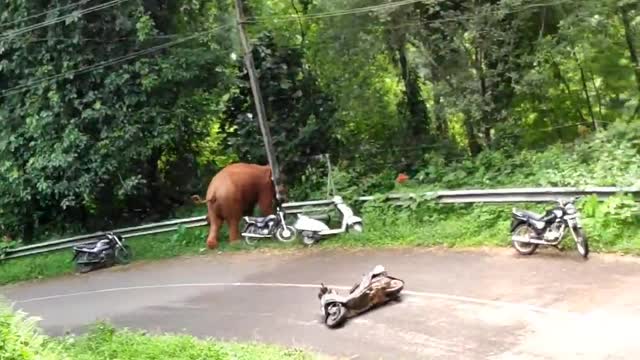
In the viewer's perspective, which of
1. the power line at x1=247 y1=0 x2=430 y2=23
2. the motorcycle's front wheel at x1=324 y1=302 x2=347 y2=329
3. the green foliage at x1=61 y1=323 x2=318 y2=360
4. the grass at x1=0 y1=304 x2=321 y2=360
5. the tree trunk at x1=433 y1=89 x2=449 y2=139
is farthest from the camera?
the tree trunk at x1=433 y1=89 x2=449 y2=139

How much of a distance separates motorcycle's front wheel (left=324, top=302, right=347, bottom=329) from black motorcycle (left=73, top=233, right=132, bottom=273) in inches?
355

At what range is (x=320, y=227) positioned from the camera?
48.0ft

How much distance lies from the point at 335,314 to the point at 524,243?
328 centimetres

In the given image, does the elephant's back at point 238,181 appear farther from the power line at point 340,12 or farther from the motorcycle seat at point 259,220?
the power line at point 340,12

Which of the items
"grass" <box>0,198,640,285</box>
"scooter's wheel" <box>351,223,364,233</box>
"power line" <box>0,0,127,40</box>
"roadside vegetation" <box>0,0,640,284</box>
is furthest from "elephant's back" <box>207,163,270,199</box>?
"power line" <box>0,0,127,40</box>

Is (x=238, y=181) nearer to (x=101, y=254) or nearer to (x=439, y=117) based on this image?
(x=101, y=254)

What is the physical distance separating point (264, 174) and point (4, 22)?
8124 millimetres

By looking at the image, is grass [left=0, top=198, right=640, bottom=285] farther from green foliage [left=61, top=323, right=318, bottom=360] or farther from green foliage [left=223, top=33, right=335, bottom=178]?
green foliage [left=61, top=323, right=318, bottom=360]

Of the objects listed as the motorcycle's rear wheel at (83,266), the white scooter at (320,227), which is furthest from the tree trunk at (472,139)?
the motorcycle's rear wheel at (83,266)

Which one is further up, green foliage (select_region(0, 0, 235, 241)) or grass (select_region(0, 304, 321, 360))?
green foliage (select_region(0, 0, 235, 241))

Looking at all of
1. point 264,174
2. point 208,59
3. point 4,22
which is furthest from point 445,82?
point 4,22

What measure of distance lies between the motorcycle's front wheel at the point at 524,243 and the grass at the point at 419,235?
48 cm

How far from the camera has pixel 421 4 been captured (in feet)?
56.5

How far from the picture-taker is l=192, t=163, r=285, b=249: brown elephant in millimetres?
16781
